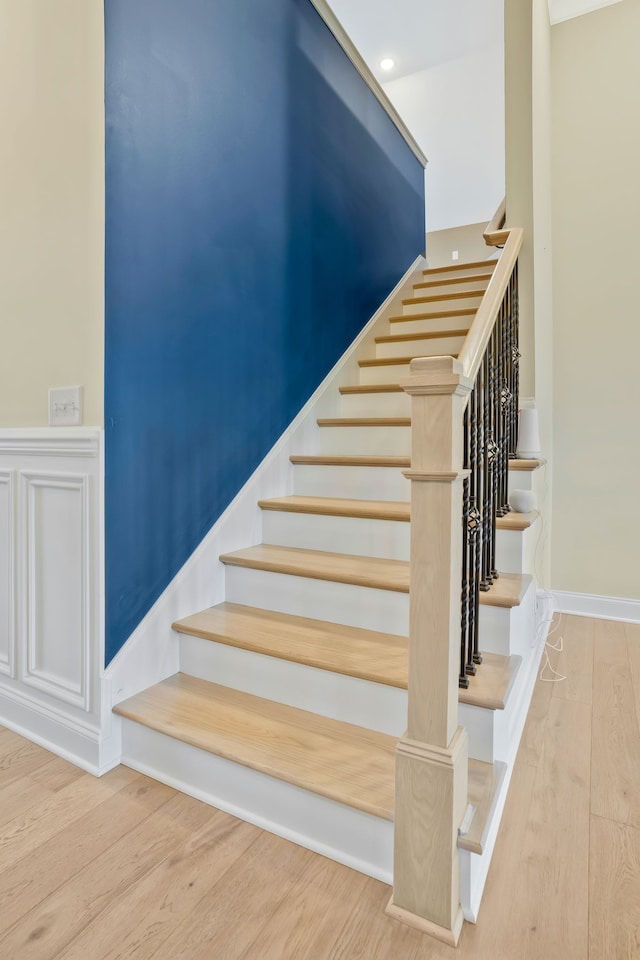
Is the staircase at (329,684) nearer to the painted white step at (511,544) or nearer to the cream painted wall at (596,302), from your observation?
the painted white step at (511,544)

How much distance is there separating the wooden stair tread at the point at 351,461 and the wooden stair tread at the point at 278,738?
110 cm

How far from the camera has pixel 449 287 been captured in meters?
3.79

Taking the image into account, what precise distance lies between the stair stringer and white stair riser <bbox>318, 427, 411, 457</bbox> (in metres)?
0.08

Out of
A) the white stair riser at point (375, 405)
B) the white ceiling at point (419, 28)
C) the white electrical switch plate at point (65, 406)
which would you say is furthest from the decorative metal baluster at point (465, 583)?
the white ceiling at point (419, 28)

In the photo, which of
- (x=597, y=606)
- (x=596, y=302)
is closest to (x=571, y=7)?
(x=596, y=302)

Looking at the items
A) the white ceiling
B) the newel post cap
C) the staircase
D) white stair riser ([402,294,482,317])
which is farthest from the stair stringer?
the white ceiling

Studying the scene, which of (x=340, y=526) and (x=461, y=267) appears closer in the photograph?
(x=340, y=526)

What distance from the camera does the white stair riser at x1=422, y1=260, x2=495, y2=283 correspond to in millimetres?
3756

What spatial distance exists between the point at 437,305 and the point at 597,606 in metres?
2.13

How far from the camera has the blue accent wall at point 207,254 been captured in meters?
1.65

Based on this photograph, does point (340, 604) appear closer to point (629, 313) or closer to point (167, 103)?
point (167, 103)

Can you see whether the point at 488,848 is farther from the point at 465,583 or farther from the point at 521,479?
the point at 521,479

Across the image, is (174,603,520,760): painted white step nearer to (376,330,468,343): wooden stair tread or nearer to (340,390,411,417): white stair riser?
(340,390,411,417): white stair riser

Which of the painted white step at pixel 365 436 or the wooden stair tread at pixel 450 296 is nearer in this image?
the painted white step at pixel 365 436
